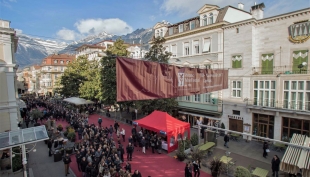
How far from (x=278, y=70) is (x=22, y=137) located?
22081mm

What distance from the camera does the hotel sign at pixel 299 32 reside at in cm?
1638

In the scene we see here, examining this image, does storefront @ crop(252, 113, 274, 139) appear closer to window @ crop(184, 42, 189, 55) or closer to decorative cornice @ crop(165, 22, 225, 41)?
decorative cornice @ crop(165, 22, 225, 41)

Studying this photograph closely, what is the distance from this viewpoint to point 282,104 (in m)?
17.8

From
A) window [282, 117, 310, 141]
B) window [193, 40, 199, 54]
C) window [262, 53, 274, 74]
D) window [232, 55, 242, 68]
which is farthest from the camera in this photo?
window [193, 40, 199, 54]

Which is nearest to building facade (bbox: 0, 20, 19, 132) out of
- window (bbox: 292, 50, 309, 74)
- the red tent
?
the red tent

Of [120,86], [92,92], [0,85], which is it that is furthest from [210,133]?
[92,92]

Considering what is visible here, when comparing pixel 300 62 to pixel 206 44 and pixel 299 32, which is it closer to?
pixel 299 32

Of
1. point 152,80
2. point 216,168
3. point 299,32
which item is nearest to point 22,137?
point 152,80

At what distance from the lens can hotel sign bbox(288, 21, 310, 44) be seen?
16.4 m

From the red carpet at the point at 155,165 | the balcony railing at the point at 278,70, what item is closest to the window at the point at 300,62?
the balcony railing at the point at 278,70

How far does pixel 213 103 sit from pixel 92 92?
70.4 feet

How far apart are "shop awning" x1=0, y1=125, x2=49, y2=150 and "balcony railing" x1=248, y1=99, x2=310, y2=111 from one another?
63.7ft

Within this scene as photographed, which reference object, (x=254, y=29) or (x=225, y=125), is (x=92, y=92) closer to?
(x=225, y=125)

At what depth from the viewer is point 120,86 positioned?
6.43 m
